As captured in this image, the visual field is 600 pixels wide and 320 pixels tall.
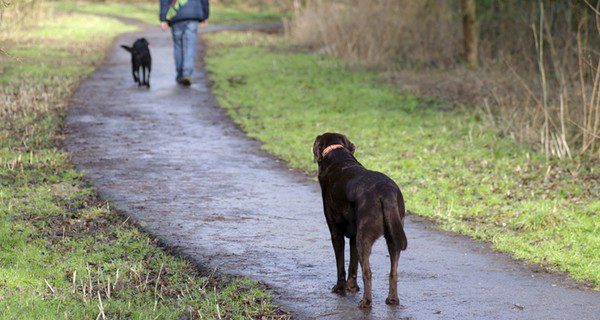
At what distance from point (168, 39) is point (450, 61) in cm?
1155

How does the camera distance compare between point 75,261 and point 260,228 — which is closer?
point 75,261

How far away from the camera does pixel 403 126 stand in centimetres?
1408

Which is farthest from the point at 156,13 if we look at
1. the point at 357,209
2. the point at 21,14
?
the point at 357,209

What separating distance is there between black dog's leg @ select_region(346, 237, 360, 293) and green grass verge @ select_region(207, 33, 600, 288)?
1924mm

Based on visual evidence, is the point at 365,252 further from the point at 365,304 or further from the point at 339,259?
the point at 339,259

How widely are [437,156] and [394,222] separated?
20.3ft

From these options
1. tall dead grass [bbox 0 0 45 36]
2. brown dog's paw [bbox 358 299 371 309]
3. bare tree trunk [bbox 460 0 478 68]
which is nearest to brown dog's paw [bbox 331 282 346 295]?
brown dog's paw [bbox 358 299 371 309]

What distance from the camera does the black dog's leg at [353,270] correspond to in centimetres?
629

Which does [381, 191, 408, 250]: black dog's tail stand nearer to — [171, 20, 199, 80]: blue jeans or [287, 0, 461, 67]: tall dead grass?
[171, 20, 199, 80]: blue jeans

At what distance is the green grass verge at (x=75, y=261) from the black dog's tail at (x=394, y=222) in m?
0.99

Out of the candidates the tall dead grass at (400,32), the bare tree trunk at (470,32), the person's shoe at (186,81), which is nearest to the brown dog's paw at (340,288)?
the person's shoe at (186,81)

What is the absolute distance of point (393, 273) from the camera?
5.88 meters

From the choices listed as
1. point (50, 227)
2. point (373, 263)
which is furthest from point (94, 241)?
point (373, 263)

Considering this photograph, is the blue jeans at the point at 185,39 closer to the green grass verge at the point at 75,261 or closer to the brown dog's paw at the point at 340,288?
the green grass verge at the point at 75,261
